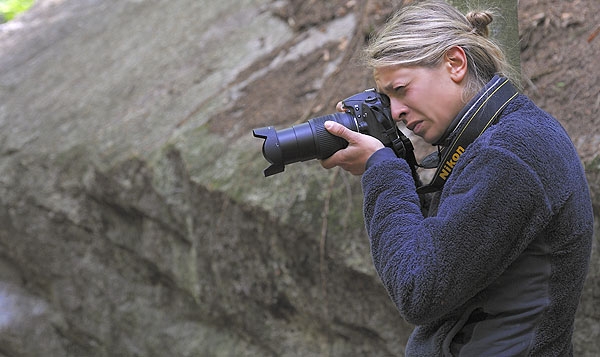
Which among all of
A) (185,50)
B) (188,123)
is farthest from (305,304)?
(185,50)

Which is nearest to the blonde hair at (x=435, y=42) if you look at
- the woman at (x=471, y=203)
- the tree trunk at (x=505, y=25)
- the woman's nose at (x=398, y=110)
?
the woman at (x=471, y=203)

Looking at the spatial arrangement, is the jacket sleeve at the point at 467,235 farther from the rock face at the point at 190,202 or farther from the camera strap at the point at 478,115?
the rock face at the point at 190,202

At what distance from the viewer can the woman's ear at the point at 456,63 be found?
5.88 ft

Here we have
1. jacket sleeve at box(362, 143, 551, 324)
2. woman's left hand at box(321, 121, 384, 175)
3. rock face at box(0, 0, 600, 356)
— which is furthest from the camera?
rock face at box(0, 0, 600, 356)

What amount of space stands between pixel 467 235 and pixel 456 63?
0.49 meters

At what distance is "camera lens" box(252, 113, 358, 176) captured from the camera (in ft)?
6.34

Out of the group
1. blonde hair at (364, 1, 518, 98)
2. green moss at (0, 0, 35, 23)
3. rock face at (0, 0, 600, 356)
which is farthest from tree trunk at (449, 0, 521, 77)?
green moss at (0, 0, 35, 23)

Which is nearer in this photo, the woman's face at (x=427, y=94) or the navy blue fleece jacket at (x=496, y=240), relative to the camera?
the navy blue fleece jacket at (x=496, y=240)

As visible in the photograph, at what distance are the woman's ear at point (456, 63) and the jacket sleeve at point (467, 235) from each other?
0.25 meters

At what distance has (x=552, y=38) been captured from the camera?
13.1 feet

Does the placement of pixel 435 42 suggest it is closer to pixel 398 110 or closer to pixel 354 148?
pixel 398 110

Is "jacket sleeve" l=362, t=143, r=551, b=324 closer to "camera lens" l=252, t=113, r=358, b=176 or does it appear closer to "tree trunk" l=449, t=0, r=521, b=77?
"camera lens" l=252, t=113, r=358, b=176

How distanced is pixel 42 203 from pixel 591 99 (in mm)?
4031

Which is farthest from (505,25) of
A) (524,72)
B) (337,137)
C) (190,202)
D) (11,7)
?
(11,7)
